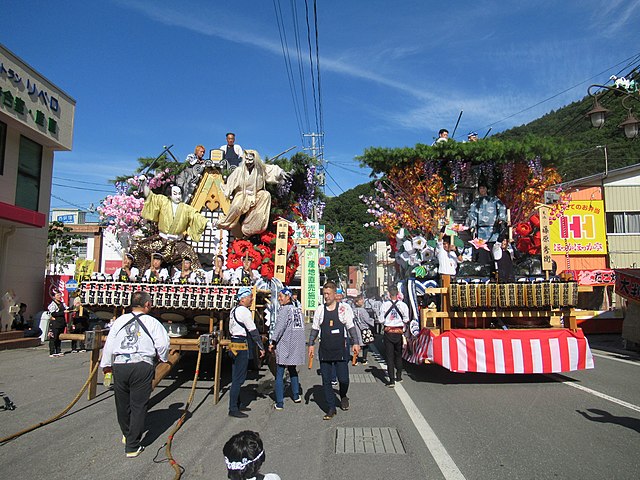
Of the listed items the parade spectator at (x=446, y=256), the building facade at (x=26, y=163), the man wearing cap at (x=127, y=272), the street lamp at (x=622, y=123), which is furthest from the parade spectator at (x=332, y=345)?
the building facade at (x=26, y=163)

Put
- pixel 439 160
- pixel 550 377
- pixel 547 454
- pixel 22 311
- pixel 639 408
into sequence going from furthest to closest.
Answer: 1. pixel 22 311
2. pixel 439 160
3. pixel 550 377
4. pixel 639 408
5. pixel 547 454

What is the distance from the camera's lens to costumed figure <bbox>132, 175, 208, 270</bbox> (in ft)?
33.2

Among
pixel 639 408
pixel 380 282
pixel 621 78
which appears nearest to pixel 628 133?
pixel 621 78

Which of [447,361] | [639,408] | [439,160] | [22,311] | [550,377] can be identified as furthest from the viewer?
[22,311]

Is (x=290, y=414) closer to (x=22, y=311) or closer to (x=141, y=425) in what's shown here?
(x=141, y=425)

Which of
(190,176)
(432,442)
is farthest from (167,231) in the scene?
(432,442)

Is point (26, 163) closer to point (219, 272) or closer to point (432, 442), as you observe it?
point (219, 272)

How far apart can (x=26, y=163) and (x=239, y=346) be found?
1282 centimetres

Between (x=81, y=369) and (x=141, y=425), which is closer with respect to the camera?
(x=141, y=425)

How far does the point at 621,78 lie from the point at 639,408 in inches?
307

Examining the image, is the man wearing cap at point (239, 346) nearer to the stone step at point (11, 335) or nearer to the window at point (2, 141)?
the stone step at point (11, 335)

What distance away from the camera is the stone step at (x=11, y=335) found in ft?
46.1

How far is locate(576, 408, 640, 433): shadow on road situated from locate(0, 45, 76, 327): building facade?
554 inches

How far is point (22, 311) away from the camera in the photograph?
15.2 m
